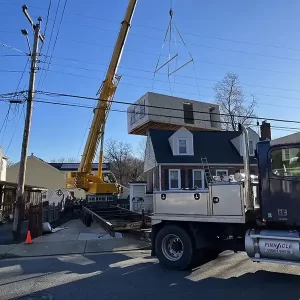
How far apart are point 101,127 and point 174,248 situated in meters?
16.4

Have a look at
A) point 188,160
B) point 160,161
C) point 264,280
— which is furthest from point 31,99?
point 188,160

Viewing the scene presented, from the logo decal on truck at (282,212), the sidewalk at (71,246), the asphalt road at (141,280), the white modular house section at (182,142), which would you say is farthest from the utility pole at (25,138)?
the white modular house section at (182,142)

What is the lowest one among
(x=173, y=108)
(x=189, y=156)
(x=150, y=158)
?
(x=189, y=156)

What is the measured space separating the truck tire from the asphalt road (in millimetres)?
269

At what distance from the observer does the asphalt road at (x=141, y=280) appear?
6.05 meters

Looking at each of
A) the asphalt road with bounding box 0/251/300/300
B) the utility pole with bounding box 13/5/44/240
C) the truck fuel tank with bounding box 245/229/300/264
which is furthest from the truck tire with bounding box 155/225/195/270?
the utility pole with bounding box 13/5/44/240

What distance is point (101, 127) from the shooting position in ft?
78.3

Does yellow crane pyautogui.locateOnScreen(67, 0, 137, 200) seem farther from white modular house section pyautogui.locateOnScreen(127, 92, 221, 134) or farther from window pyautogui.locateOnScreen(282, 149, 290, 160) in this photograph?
window pyautogui.locateOnScreen(282, 149, 290, 160)

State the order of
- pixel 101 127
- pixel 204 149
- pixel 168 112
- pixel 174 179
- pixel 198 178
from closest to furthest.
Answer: pixel 101 127, pixel 174 179, pixel 198 178, pixel 204 149, pixel 168 112

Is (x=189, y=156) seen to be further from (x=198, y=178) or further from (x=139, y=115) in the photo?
(x=139, y=115)

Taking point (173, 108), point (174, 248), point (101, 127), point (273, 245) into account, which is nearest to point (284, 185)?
point (273, 245)

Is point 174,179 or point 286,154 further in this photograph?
point 174,179

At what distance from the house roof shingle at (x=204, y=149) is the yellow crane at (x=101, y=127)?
5424mm

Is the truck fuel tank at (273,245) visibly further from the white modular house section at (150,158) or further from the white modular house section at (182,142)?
the white modular house section at (182,142)
